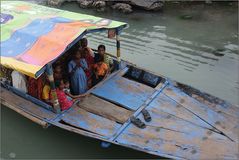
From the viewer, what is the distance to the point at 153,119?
242 inches

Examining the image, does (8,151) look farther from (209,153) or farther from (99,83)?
(209,153)

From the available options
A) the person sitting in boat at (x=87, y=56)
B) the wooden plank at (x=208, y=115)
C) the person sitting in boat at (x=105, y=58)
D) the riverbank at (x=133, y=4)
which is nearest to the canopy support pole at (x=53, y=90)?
the person sitting in boat at (x=87, y=56)

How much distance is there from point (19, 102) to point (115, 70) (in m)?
2.22

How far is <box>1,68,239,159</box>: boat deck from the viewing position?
555 cm

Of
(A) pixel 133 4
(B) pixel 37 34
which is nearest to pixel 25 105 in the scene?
(B) pixel 37 34

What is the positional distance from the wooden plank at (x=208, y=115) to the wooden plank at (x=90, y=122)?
4.50ft

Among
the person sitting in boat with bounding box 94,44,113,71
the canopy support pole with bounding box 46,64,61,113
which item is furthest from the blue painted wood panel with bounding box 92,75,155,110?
the canopy support pole with bounding box 46,64,61,113

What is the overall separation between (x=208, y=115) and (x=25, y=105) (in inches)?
139

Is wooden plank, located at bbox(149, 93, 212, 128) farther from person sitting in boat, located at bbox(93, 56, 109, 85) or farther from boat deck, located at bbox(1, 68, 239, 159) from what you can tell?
person sitting in boat, located at bbox(93, 56, 109, 85)

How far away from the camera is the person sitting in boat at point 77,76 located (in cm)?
691

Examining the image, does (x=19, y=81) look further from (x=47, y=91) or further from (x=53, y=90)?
(x=53, y=90)

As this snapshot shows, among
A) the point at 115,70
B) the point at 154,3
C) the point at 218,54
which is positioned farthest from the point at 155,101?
the point at 154,3

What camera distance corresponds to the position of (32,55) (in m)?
6.10

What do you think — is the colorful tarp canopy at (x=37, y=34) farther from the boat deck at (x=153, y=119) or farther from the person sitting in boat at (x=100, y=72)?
the boat deck at (x=153, y=119)
